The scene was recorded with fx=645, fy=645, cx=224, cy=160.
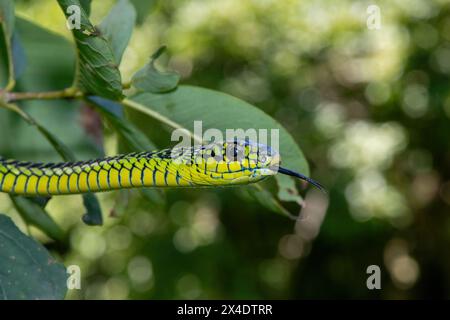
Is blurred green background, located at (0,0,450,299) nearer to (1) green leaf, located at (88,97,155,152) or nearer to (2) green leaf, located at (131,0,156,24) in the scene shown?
(2) green leaf, located at (131,0,156,24)

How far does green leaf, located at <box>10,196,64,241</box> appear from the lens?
1.32m

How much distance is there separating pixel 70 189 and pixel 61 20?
2.39 metres

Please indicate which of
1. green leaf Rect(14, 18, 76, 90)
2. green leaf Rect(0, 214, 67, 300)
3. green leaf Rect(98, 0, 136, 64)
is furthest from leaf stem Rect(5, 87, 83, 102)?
green leaf Rect(14, 18, 76, 90)

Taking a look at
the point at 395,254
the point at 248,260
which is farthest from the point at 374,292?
the point at 248,260

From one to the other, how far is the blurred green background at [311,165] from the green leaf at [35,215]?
5.88 ft

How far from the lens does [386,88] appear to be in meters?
3.74

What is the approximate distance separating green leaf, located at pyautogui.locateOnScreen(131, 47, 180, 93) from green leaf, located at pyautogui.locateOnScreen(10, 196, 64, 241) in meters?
0.35

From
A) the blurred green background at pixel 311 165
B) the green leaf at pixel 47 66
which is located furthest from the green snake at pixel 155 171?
the blurred green background at pixel 311 165

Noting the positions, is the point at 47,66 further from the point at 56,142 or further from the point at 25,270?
the point at 25,270

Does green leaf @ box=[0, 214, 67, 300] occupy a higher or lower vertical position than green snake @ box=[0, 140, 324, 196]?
lower

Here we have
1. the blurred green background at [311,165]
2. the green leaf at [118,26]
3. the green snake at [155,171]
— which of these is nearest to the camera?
the green snake at [155,171]

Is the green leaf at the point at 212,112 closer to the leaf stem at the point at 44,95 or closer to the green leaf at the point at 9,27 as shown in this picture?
the leaf stem at the point at 44,95

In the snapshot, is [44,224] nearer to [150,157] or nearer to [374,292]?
[150,157]

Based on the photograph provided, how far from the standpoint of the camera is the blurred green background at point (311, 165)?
133 inches
